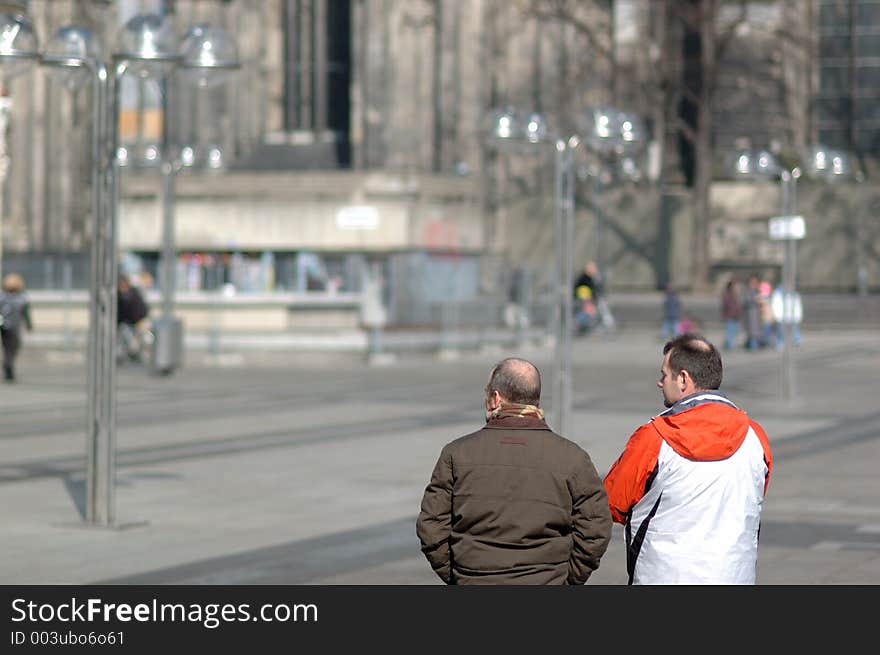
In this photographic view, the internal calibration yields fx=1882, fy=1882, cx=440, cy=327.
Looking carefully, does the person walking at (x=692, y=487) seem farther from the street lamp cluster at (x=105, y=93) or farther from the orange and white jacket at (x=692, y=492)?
the street lamp cluster at (x=105, y=93)

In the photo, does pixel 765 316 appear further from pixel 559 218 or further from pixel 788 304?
pixel 559 218

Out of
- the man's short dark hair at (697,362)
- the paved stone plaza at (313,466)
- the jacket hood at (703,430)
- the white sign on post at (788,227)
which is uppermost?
the white sign on post at (788,227)

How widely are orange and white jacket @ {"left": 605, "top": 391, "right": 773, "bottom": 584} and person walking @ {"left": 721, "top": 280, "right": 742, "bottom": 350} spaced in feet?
112

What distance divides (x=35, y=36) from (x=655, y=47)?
46.6 m

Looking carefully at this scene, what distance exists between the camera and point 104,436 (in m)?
13.5

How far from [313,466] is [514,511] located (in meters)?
12.3

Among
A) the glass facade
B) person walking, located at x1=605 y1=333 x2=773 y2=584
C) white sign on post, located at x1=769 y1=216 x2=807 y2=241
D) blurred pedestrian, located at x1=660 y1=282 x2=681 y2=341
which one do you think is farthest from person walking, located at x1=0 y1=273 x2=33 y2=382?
the glass facade

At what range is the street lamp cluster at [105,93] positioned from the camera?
13586mm

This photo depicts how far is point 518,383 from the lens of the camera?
5.59m

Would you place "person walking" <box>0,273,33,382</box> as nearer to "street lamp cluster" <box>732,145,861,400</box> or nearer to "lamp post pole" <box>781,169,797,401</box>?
"street lamp cluster" <box>732,145,861,400</box>

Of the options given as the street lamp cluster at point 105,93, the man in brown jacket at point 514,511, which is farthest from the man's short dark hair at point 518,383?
the street lamp cluster at point 105,93

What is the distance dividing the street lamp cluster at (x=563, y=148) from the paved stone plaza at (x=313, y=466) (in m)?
0.79
